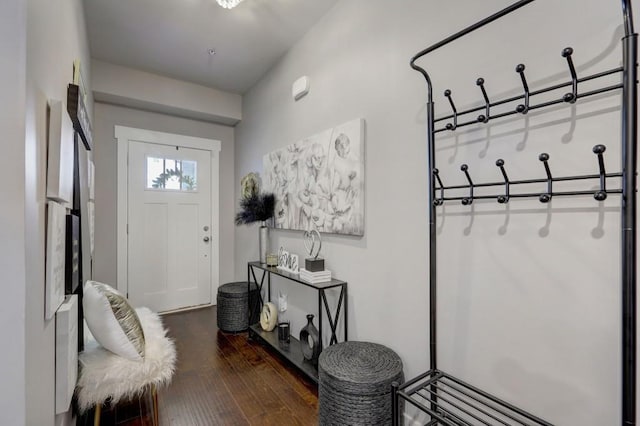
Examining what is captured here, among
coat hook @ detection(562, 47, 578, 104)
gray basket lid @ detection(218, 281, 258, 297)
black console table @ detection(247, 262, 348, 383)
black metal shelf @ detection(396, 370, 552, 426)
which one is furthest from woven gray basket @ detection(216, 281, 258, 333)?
coat hook @ detection(562, 47, 578, 104)

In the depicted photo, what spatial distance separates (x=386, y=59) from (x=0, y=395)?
7.10 feet

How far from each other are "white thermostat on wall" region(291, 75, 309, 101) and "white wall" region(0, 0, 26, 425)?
204 centimetres

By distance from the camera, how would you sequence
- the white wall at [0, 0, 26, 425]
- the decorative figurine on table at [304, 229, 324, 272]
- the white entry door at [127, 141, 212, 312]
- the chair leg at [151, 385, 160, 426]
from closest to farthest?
1. the white wall at [0, 0, 26, 425]
2. the chair leg at [151, 385, 160, 426]
3. the decorative figurine on table at [304, 229, 324, 272]
4. the white entry door at [127, 141, 212, 312]

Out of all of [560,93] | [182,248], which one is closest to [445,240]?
[560,93]

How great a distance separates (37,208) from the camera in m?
0.92

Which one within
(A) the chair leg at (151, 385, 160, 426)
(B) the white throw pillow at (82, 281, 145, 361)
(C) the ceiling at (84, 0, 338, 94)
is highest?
(C) the ceiling at (84, 0, 338, 94)

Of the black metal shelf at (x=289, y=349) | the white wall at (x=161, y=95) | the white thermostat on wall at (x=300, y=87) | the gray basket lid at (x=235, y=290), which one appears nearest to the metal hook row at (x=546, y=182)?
the black metal shelf at (x=289, y=349)

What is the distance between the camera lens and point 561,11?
1.14m

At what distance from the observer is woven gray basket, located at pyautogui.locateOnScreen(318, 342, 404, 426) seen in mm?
1479

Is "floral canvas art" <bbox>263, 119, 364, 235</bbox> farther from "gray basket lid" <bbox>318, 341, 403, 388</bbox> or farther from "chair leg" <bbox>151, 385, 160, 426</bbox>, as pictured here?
"chair leg" <bbox>151, 385, 160, 426</bbox>

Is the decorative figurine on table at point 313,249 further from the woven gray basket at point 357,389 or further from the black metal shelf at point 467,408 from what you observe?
the black metal shelf at point 467,408

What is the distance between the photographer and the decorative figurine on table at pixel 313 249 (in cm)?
232

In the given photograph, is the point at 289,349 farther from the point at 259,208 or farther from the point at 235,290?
the point at 259,208

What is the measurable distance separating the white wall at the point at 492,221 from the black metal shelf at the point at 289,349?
433mm
